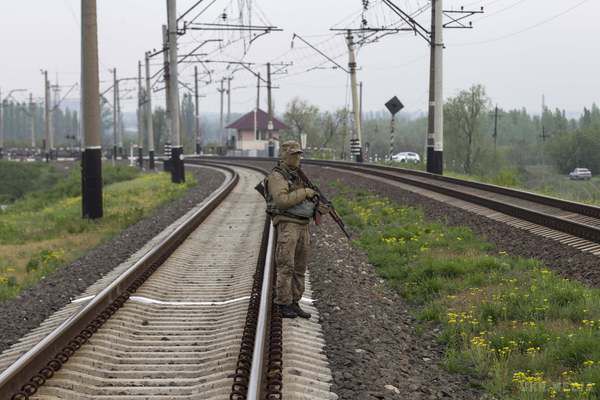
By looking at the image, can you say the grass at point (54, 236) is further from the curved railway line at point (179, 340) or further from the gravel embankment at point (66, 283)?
the curved railway line at point (179, 340)

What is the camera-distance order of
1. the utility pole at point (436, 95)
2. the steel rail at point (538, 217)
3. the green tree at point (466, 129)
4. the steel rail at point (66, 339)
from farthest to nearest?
the green tree at point (466, 129) → the utility pole at point (436, 95) → the steel rail at point (538, 217) → the steel rail at point (66, 339)

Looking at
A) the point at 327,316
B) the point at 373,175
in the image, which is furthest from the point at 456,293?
the point at 373,175

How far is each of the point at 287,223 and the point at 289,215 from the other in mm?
89

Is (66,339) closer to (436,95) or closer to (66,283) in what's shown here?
(66,283)

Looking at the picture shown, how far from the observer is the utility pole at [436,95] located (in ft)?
→ 98.5

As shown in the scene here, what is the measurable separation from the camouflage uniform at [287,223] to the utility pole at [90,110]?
39.2 feet

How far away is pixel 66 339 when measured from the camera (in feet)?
21.7

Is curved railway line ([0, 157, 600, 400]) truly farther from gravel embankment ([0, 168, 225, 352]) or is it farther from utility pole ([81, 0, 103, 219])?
utility pole ([81, 0, 103, 219])

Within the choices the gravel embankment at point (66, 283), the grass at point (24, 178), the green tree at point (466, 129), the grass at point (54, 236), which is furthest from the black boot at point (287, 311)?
the green tree at point (466, 129)

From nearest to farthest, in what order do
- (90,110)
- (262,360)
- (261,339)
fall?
(262,360) < (261,339) < (90,110)

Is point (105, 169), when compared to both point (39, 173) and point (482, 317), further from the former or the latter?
point (482, 317)

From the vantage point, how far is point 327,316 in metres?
8.16

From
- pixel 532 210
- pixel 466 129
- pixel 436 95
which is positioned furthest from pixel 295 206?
pixel 466 129

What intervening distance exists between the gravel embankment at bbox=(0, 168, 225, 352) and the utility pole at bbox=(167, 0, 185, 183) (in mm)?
14996
